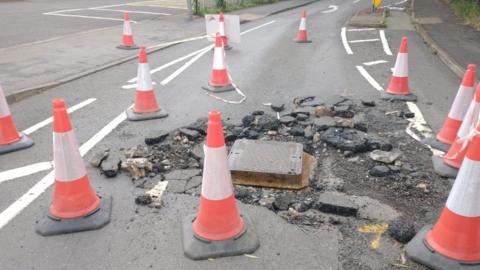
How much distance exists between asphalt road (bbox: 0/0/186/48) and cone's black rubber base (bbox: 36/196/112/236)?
969 centimetres

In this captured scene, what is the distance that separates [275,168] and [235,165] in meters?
0.42

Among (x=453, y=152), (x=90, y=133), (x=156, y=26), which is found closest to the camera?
(x=453, y=152)

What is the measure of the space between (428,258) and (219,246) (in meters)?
1.55

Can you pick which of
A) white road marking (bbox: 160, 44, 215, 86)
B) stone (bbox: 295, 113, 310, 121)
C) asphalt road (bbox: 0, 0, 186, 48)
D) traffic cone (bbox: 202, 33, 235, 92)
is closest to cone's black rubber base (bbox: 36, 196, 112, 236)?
stone (bbox: 295, 113, 310, 121)

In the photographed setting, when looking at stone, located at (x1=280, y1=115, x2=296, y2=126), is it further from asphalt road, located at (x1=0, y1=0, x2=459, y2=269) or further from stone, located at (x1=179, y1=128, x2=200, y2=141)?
stone, located at (x1=179, y1=128, x2=200, y2=141)

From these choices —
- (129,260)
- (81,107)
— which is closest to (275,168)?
(129,260)

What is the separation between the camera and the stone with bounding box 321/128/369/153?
188 inches

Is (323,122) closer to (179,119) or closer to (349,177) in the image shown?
(349,177)

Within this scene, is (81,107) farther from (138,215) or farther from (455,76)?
(455,76)

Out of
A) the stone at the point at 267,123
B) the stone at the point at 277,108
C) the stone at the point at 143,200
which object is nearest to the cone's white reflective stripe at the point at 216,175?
the stone at the point at 143,200

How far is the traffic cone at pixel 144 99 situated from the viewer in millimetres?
6043

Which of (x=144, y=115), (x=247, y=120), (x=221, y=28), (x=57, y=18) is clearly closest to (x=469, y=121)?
(x=247, y=120)

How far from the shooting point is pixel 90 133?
5.55m

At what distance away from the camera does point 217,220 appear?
10.6ft
